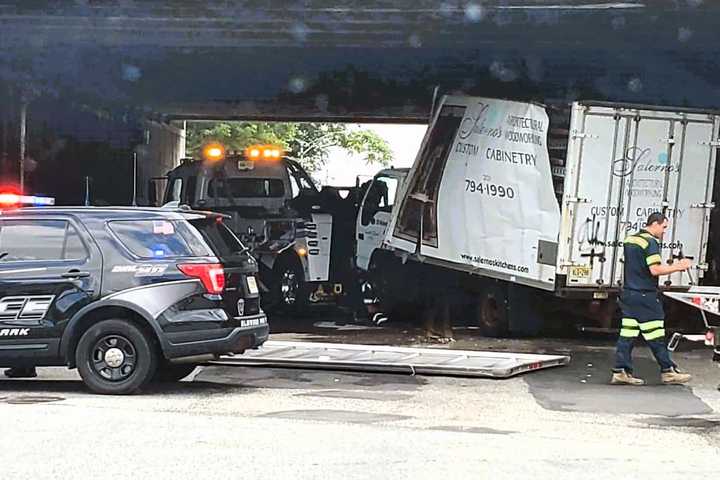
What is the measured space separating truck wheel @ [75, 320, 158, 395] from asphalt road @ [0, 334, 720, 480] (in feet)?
0.50

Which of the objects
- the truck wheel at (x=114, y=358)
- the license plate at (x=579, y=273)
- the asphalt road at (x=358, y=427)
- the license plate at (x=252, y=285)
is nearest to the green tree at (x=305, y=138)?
the license plate at (x=579, y=273)

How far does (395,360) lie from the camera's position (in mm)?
11953

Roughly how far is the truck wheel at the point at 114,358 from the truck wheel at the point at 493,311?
675cm

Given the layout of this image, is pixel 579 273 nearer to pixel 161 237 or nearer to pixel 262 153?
pixel 161 237

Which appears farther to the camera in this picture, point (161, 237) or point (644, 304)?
point (644, 304)

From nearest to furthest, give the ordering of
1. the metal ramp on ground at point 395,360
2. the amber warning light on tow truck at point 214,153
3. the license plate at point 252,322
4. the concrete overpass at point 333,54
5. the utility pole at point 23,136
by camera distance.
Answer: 1. the license plate at point 252,322
2. the metal ramp on ground at point 395,360
3. the concrete overpass at point 333,54
4. the amber warning light on tow truck at point 214,153
5. the utility pole at point 23,136

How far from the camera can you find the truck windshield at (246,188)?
17781 millimetres

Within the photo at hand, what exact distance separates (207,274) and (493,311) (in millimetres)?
6784

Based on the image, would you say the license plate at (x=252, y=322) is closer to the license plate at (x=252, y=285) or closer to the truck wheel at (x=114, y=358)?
the license plate at (x=252, y=285)

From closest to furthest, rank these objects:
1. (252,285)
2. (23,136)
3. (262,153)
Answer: (252,285) < (262,153) < (23,136)

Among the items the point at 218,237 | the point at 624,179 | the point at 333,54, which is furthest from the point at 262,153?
the point at 218,237

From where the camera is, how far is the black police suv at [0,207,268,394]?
970 cm

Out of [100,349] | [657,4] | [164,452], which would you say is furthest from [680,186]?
[164,452]

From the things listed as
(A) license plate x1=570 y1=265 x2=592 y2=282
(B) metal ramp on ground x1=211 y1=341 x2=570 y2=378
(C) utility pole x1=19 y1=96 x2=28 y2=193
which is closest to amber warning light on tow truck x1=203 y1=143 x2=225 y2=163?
(C) utility pole x1=19 y1=96 x2=28 y2=193
